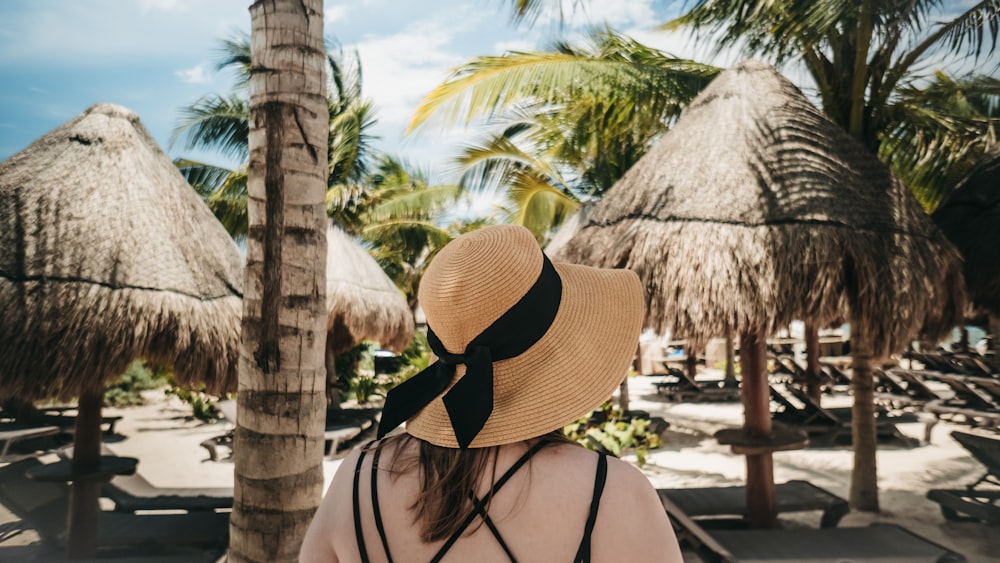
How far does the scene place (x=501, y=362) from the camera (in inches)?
43.1

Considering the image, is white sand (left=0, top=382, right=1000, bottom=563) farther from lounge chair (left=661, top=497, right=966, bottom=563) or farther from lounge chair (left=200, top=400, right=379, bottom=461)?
lounge chair (left=661, top=497, right=966, bottom=563)

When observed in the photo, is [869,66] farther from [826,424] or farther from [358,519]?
[358,519]

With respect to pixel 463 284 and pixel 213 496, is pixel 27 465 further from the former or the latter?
pixel 463 284

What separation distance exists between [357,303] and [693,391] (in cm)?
716

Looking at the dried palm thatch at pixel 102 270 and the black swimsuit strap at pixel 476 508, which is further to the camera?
the dried palm thatch at pixel 102 270

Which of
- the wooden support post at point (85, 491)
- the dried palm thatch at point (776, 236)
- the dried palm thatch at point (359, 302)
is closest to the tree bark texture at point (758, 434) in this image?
the dried palm thatch at point (776, 236)

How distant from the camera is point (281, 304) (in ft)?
6.70

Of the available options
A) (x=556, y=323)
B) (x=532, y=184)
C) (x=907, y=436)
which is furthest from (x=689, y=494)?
(x=532, y=184)

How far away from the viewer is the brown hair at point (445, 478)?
934 mm

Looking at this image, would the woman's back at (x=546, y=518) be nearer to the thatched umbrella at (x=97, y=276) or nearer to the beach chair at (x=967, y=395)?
the thatched umbrella at (x=97, y=276)

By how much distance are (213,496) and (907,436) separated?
9017mm

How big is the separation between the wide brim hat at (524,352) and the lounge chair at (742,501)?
12.4 feet

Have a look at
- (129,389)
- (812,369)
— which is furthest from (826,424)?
(129,389)

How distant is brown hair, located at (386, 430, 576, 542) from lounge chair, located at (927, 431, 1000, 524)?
5268mm
